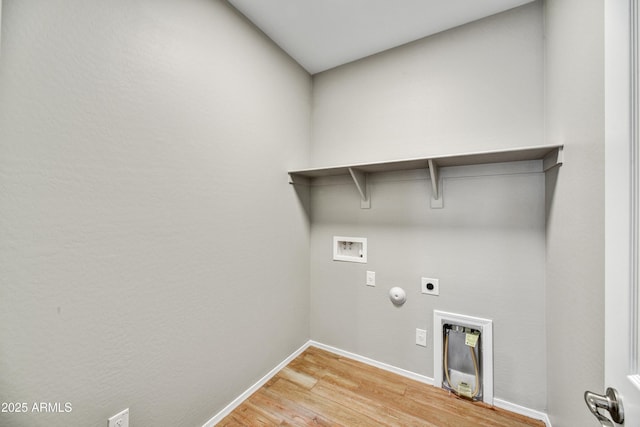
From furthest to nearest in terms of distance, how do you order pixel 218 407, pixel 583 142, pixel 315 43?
pixel 315 43 < pixel 218 407 < pixel 583 142

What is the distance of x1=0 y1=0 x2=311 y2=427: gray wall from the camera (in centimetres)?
83

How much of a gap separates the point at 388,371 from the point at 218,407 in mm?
Answer: 1251

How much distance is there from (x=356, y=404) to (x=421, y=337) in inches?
25.6

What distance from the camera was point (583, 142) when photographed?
98cm

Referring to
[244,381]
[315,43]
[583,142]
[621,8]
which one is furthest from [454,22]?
[244,381]

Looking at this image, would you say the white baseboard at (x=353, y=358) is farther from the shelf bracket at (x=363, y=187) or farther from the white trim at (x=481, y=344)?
the shelf bracket at (x=363, y=187)

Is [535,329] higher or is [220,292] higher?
[220,292]

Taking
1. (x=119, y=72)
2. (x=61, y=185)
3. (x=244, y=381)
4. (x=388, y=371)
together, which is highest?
(x=119, y=72)

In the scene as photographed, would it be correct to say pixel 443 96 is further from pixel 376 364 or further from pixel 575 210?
pixel 376 364

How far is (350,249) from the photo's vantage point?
2.16 m

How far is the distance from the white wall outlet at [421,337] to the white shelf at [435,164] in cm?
94

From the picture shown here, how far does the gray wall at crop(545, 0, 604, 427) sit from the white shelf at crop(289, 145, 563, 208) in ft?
0.28

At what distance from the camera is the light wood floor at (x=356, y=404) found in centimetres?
147

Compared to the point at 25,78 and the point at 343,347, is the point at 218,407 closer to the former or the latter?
the point at 343,347
